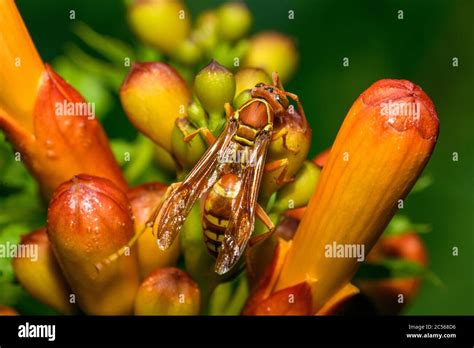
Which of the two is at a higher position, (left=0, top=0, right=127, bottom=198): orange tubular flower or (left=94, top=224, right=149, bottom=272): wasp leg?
(left=0, top=0, right=127, bottom=198): orange tubular flower

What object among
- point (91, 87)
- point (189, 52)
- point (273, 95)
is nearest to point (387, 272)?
point (273, 95)

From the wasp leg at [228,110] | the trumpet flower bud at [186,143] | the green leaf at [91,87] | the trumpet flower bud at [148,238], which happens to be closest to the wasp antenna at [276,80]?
the wasp leg at [228,110]

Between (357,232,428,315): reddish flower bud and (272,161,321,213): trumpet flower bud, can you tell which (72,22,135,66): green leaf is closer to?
(272,161,321,213): trumpet flower bud

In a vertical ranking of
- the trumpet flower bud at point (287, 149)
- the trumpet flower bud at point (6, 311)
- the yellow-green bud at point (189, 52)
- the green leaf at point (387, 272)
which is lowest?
the trumpet flower bud at point (6, 311)

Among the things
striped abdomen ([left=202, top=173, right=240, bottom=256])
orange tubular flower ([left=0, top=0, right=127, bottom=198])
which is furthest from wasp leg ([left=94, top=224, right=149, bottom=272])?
orange tubular flower ([left=0, top=0, right=127, bottom=198])

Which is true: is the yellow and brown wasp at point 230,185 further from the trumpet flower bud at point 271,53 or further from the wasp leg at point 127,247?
the trumpet flower bud at point 271,53

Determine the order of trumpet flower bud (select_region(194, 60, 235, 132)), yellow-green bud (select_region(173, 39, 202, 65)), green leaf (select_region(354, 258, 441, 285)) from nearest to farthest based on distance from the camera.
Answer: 1. trumpet flower bud (select_region(194, 60, 235, 132))
2. green leaf (select_region(354, 258, 441, 285))
3. yellow-green bud (select_region(173, 39, 202, 65))
